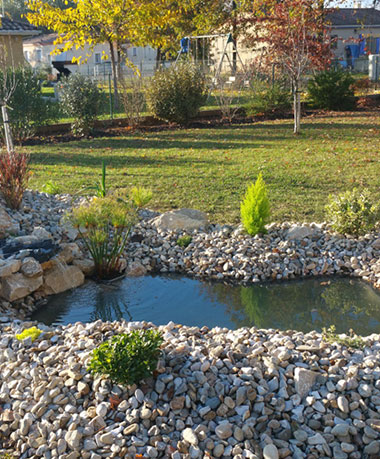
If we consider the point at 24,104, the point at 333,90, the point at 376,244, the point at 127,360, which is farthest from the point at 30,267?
the point at 333,90

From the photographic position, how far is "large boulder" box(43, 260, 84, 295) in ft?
19.6

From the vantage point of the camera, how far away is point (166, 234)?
714cm

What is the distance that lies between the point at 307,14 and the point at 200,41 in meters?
8.43

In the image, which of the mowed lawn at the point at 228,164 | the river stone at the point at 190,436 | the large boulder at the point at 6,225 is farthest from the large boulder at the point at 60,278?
the river stone at the point at 190,436

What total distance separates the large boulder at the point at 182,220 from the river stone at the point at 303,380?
3721mm

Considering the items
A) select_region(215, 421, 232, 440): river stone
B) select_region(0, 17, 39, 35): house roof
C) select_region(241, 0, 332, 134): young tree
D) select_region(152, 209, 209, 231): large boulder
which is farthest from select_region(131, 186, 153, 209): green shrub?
select_region(0, 17, 39, 35): house roof

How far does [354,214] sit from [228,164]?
174 inches

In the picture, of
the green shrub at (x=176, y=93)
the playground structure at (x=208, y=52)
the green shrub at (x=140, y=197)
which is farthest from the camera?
the playground structure at (x=208, y=52)

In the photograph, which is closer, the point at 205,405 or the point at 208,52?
the point at 205,405

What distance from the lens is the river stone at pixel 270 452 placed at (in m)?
3.17

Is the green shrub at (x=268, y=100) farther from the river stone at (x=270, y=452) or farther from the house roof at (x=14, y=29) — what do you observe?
the river stone at (x=270, y=452)

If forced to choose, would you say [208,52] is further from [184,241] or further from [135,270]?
[135,270]

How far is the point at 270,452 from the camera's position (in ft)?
10.4

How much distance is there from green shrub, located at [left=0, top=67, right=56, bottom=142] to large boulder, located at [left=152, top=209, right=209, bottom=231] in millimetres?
7830
